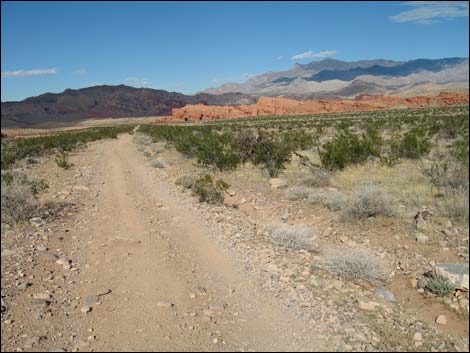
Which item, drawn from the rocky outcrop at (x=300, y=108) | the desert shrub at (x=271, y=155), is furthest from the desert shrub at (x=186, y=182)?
the rocky outcrop at (x=300, y=108)

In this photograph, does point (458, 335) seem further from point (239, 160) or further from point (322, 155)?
point (239, 160)

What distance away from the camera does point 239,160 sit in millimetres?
15164

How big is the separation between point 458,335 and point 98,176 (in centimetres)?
1334

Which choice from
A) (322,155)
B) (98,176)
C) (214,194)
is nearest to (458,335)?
(214,194)

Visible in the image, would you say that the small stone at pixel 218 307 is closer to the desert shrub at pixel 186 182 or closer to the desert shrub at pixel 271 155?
the desert shrub at pixel 186 182

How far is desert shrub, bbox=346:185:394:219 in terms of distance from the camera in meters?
7.73

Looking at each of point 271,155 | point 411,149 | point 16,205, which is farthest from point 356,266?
point 411,149

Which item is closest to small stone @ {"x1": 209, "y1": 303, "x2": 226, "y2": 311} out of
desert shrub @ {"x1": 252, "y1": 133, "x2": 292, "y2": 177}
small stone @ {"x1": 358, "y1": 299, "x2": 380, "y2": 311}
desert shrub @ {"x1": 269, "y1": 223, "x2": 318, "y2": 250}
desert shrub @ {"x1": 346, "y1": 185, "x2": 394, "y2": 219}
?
small stone @ {"x1": 358, "y1": 299, "x2": 380, "y2": 311}

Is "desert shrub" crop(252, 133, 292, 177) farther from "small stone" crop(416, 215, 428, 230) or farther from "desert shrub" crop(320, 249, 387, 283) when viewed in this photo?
"desert shrub" crop(320, 249, 387, 283)

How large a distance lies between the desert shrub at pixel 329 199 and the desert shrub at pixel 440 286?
3.24m

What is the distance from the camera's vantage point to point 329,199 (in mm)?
8852

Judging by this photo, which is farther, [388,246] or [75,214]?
[75,214]

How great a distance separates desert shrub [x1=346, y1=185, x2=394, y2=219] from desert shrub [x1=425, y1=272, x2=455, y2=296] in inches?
108

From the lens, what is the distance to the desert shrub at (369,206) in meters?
7.73
